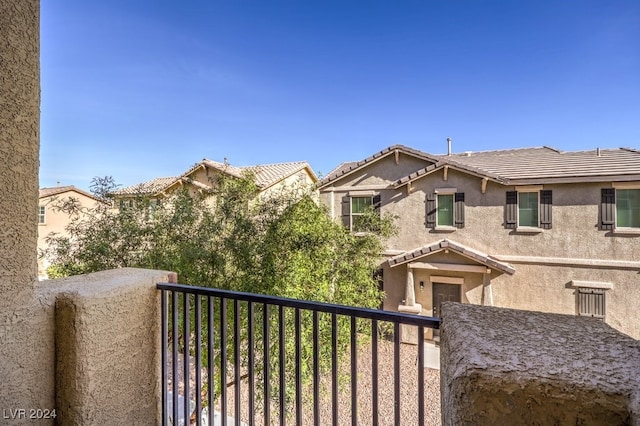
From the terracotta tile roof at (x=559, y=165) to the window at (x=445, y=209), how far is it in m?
0.83

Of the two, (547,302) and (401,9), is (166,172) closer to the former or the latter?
(401,9)

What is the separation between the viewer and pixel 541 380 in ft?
1.95

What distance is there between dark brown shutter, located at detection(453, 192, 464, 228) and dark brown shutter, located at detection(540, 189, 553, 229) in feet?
5.68

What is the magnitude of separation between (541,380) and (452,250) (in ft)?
26.6

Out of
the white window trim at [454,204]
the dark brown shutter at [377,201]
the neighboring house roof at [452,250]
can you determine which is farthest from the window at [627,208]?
the dark brown shutter at [377,201]

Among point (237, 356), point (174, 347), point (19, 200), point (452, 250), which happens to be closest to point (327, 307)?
point (237, 356)

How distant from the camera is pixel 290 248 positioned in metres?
4.88

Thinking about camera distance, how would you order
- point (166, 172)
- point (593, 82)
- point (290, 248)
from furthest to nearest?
1. point (593, 82)
2. point (166, 172)
3. point (290, 248)

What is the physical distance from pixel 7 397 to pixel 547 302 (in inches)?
370

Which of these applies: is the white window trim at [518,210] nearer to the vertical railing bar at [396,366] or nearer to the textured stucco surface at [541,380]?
the vertical railing bar at [396,366]

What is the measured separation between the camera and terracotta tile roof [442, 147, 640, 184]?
23.8 feet

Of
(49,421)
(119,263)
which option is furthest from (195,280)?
(49,421)

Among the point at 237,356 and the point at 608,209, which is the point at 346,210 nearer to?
the point at 608,209

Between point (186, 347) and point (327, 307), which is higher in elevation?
point (327, 307)
